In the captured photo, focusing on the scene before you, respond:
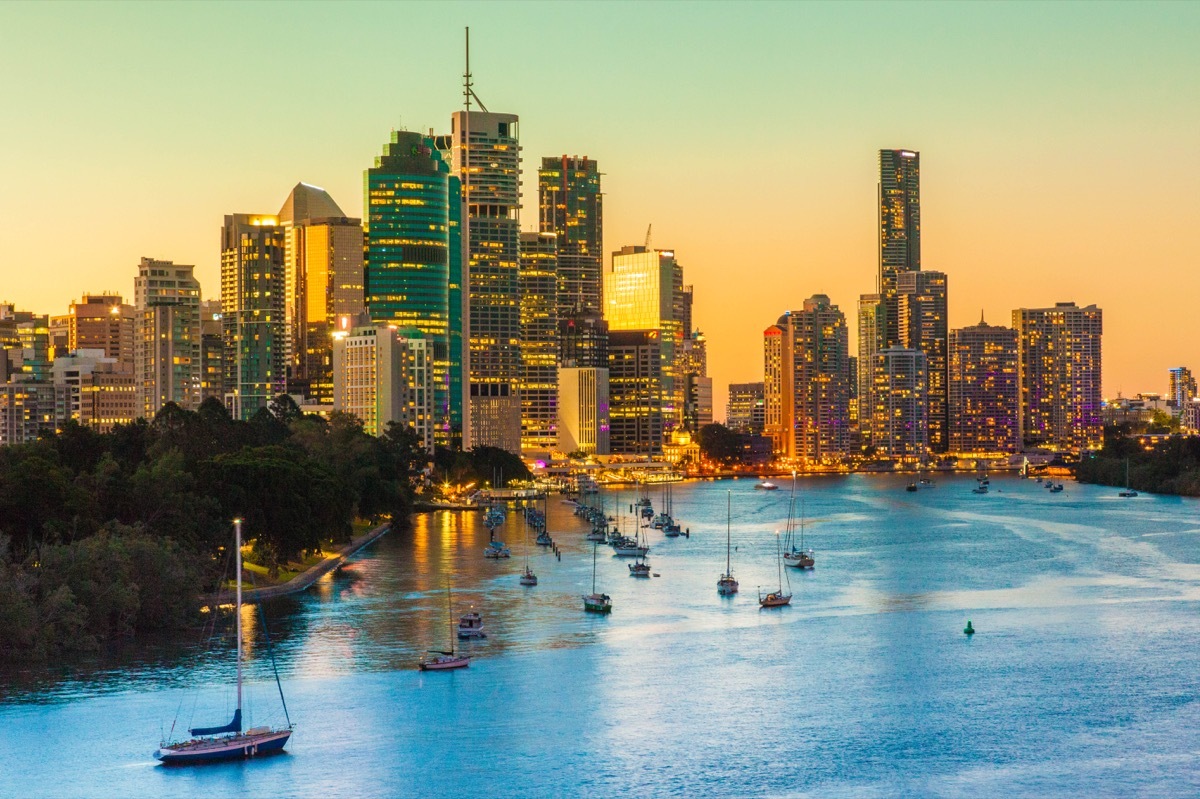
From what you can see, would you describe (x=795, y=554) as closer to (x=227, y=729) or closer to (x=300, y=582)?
(x=300, y=582)

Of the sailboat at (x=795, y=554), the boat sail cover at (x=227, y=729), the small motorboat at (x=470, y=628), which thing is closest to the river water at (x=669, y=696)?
the small motorboat at (x=470, y=628)

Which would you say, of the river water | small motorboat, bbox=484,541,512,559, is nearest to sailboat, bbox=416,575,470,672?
the river water

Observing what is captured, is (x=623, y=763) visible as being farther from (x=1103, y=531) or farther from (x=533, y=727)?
(x=1103, y=531)

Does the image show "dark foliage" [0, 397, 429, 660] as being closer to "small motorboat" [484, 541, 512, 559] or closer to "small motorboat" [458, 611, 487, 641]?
"small motorboat" [484, 541, 512, 559]

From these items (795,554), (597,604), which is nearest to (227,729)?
(597,604)

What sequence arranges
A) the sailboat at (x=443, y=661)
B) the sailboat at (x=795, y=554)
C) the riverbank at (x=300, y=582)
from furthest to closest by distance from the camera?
the sailboat at (x=795, y=554) → the riverbank at (x=300, y=582) → the sailboat at (x=443, y=661)

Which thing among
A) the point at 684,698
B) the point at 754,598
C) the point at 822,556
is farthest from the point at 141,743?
the point at 822,556

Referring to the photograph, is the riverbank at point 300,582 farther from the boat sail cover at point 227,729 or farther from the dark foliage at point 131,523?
the boat sail cover at point 227,729

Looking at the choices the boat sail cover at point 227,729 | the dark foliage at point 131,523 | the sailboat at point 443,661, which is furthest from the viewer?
the dark foliage at point 131,523
